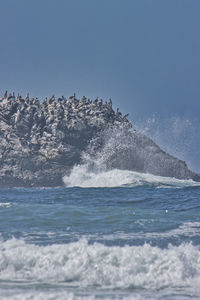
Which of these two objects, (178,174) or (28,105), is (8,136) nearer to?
(28,105)

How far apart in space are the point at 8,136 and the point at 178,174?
82.2 ft

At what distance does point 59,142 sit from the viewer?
60250 mm

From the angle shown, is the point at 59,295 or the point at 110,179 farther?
the point at 110,179

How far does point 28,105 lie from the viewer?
213 ft

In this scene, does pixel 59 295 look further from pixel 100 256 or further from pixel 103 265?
pixel 100 256

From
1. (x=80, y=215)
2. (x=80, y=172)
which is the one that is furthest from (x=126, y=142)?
(x=80, y=215)

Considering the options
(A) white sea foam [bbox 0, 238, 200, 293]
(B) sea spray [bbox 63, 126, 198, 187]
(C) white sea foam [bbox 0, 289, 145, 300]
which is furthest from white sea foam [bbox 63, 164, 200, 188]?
(C) white sea foam [bbox 0, 289, 145, 300]

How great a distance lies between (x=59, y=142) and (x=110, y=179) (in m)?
12.8

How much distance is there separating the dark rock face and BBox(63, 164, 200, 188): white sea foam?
5.82 ft

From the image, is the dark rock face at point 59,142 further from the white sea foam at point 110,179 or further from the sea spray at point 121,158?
the white sea foam at point 110,179

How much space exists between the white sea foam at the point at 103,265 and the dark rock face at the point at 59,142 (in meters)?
45.3

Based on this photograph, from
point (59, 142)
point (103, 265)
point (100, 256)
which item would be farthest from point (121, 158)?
point (103, 265)

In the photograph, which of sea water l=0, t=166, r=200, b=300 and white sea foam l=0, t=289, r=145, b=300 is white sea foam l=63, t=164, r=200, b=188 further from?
white sea foam l=0, t=289, r=145, b=300

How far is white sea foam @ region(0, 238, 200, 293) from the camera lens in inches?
410
